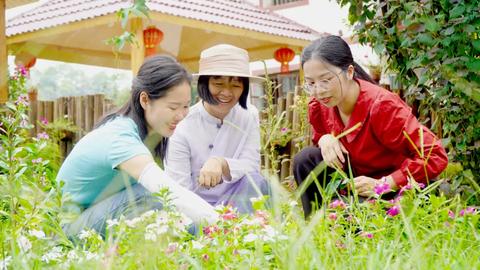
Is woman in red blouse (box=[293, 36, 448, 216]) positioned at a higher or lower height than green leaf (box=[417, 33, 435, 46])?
lower

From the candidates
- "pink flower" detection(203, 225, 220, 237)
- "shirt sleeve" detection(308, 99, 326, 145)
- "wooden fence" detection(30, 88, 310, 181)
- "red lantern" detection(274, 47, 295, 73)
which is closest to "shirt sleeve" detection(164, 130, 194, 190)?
"shirt sleeve" detection(308, 99, 326, 145)

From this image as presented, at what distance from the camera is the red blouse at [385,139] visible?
3018 millimetres

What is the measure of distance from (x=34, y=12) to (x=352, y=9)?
8101 millimetres

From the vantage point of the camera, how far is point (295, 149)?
19.5ft

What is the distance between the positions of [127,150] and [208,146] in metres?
1.03

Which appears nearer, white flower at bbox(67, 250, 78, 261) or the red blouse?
white flower at bbox(67, 250, 78, 261)

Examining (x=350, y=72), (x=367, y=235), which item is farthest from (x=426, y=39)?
(x=367, y=235)

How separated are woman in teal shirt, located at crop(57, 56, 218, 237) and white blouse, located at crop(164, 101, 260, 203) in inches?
20.1

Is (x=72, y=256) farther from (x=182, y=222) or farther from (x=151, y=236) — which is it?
(x=182, y=222)

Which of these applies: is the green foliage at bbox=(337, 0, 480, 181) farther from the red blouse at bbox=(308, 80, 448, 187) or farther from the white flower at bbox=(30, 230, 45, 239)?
the white flower at bbox=(30, 230, 45, 239)

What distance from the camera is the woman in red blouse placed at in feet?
10.1

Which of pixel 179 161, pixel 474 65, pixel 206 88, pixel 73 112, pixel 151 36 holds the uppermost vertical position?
pixel 474 65

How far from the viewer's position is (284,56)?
11.4m

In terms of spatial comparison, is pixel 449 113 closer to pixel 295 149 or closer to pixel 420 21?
pixel 420 21
